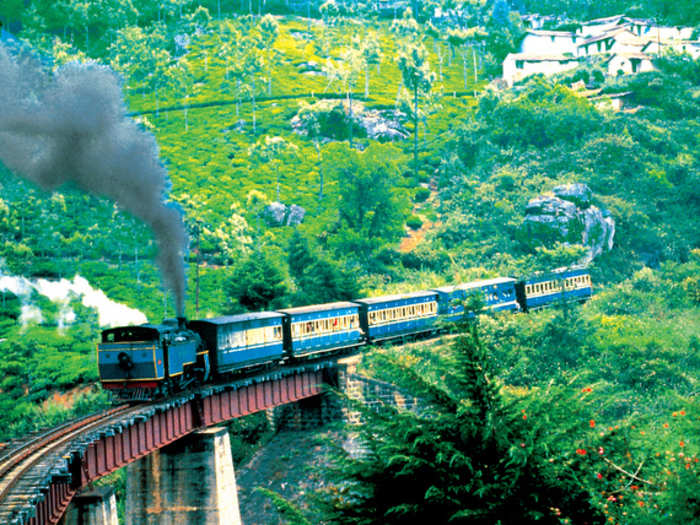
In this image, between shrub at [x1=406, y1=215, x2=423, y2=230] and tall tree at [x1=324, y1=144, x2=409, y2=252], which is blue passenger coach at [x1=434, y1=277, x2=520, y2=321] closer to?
tall tree at [x1=324, y1=144, x2=409, y2=252]

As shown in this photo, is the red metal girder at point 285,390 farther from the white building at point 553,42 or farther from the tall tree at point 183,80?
the white building at point 553,42

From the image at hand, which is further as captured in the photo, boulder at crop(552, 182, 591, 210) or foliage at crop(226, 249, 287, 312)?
boulder at crop(552, 182, 591, 210)

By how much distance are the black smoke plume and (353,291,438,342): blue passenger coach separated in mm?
10668

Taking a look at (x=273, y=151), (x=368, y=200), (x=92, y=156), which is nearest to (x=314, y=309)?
(x=92, y=156)

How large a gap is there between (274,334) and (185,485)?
Result: 306 inches

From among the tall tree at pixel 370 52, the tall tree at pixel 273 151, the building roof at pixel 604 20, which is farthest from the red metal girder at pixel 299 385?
the building roof at pixel 604 20

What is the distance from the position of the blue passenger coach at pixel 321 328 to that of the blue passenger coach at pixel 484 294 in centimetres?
559

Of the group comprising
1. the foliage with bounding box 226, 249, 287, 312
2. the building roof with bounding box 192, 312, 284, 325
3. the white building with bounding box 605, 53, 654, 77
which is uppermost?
the white building with bounding box 605, 53, 654, 77

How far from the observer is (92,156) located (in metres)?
34.9

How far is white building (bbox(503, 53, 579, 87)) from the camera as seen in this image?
10838 centimetres

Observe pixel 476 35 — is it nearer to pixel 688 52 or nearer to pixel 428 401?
pixel 688 52

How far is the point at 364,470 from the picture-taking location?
8.92 metres

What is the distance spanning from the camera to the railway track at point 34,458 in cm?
1550

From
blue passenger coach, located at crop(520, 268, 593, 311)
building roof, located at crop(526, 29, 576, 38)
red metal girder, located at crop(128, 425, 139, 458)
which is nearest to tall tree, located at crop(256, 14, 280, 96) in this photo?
building roof, located at crop(526, 29, 576, 38)
